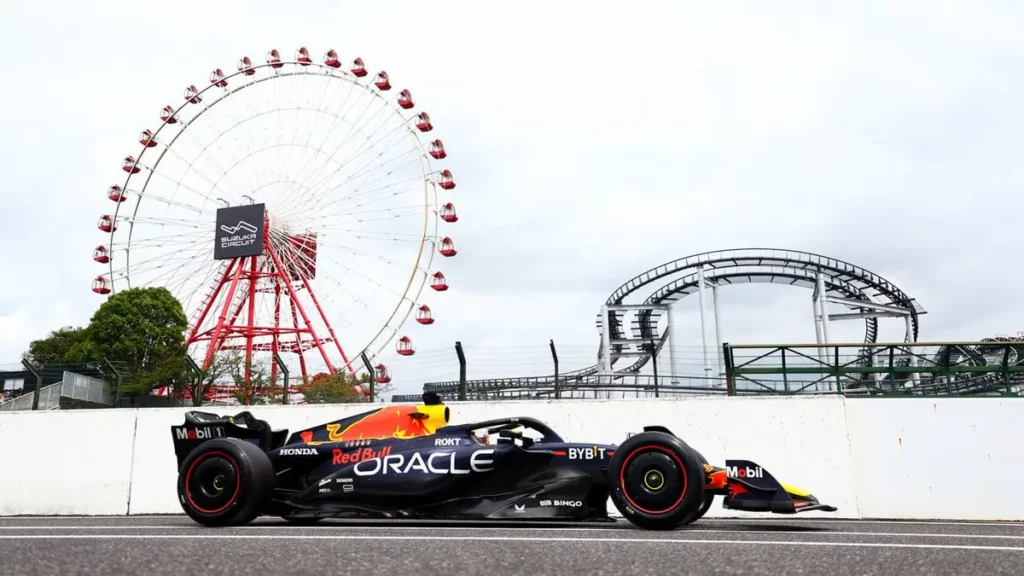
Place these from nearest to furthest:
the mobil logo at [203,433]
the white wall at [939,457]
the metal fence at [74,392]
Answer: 1. the mobil logo at [203,433]
2. the white wall at [939,457]
3. the metal fence at [74,392]

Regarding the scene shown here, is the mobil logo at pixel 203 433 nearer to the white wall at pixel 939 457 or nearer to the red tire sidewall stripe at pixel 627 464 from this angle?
the red tire sidewall stripe at pixel 627 464

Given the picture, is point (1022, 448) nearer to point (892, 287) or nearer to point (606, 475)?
point (606, 475)

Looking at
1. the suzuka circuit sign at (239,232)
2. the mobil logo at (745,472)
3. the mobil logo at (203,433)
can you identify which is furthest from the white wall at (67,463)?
the suzuka circuit sign at (239,232)

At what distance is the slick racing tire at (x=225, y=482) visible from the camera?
6.00 meters

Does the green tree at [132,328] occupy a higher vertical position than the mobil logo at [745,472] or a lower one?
higher

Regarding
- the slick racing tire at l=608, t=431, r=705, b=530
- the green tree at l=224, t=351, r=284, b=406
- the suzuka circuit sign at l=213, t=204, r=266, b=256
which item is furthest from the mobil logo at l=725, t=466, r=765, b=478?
the suzuka circuit sign at l=213, t=204, r=266, b=256

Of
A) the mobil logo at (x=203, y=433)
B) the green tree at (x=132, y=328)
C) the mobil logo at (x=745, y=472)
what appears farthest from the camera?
the green tree at (x=132, y=328)

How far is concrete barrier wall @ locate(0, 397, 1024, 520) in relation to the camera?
26.5 feet

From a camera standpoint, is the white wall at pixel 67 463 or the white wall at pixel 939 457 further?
the white wall at pixel 67 463

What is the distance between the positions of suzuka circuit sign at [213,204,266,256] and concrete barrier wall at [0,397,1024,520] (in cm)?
1966

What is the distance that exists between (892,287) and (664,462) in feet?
122

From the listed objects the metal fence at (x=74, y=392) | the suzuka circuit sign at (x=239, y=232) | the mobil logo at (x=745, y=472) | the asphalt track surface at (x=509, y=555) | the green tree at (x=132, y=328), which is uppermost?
the suzuka circuit sign at (x=239, y=232)

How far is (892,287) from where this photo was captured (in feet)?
124

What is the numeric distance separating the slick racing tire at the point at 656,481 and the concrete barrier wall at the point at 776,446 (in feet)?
10.5
